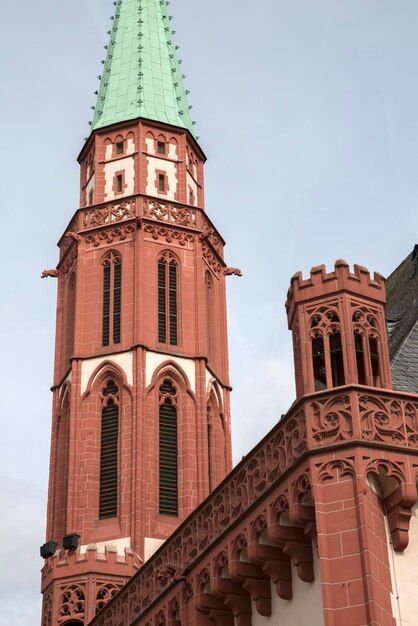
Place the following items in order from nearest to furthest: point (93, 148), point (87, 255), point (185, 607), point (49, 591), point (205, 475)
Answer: point (185, 607), point (49, 591), point (205, 475), point (87, 255), point (93, 148)

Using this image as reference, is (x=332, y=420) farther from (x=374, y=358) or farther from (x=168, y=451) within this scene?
(x=168, y=451)

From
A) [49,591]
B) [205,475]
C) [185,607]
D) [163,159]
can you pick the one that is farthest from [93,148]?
[185,607]

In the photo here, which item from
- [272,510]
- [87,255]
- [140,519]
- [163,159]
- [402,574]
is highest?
[163,159]

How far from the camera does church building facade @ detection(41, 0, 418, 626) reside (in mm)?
17500

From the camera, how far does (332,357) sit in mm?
19000

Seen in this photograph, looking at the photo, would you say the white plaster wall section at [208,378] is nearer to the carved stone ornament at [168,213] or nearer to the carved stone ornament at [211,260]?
the carved stone ornament at [211,260]

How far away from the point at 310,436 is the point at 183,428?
20.1m

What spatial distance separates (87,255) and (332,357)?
73.9 ft

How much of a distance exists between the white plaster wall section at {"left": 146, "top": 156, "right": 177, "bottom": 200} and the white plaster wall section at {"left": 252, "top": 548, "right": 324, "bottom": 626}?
947 inches

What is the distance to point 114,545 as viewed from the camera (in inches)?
1369

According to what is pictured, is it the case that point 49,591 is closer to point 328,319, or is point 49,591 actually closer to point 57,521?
point 57,521

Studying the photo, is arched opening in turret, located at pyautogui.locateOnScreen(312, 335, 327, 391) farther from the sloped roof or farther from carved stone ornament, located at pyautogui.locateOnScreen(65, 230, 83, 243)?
carved stone ornament, located at pyautogui.locateOnScreen(65, 230, 83, 243)

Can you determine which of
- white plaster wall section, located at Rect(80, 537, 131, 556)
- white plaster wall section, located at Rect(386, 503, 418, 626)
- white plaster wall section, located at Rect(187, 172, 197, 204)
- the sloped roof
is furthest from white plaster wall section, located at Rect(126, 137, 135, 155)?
white plaster wall section, located at Rect(386, 503, 418, 626)

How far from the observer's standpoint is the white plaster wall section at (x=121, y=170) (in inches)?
1649
